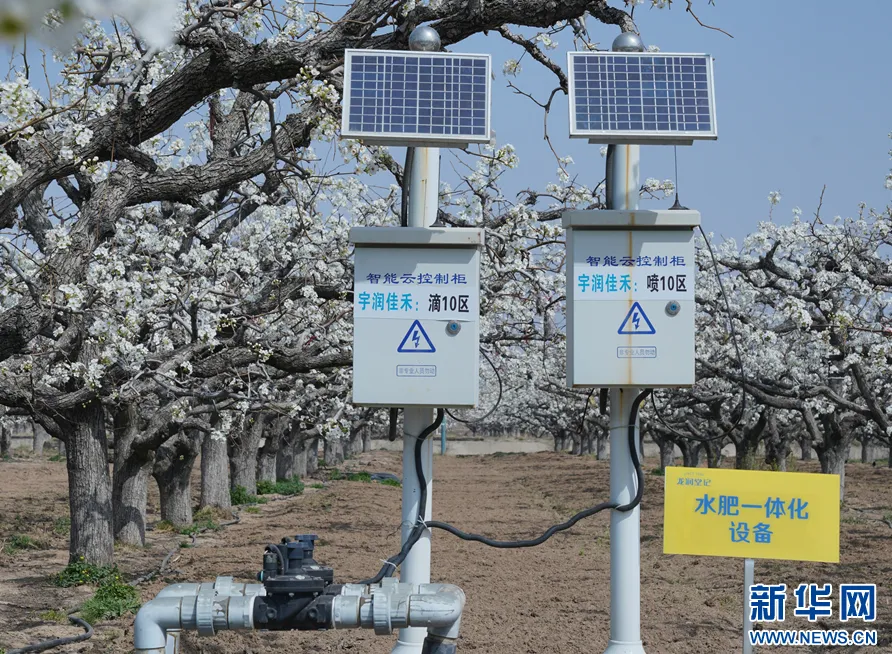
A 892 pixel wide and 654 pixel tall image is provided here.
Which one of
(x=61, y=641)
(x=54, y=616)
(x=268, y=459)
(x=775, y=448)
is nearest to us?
(x=61, y=641)

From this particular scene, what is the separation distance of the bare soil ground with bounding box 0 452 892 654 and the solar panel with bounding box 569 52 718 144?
5364 millimetres

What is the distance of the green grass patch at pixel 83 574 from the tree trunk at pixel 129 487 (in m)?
2.59

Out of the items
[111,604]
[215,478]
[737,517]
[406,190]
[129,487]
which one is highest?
[406,190]

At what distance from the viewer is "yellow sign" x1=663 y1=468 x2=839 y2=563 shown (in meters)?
5.55

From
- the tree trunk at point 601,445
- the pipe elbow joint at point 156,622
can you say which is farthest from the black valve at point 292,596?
the tree trunk at point 601,445

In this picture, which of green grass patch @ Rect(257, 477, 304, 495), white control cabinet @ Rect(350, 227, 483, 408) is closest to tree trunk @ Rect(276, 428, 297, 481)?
green grass patch @ Rect(257, 477, 304, 495)

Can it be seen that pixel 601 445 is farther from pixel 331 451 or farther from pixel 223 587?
pixel 223 587

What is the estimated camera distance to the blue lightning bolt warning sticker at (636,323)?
4.68 metres

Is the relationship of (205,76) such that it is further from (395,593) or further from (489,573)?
(489,573)

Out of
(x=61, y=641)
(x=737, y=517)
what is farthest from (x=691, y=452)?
(x=737, y=517)

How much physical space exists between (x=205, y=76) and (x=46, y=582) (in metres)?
9.85

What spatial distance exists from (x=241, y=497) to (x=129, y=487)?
10.4 meters

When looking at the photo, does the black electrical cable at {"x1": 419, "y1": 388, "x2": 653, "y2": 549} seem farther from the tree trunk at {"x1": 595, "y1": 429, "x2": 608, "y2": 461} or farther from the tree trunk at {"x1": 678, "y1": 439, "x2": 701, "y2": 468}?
the tree trunk at {"x1": 595, "y1": 429, "x2": 608, "y2": 461}

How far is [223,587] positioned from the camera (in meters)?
4.04
